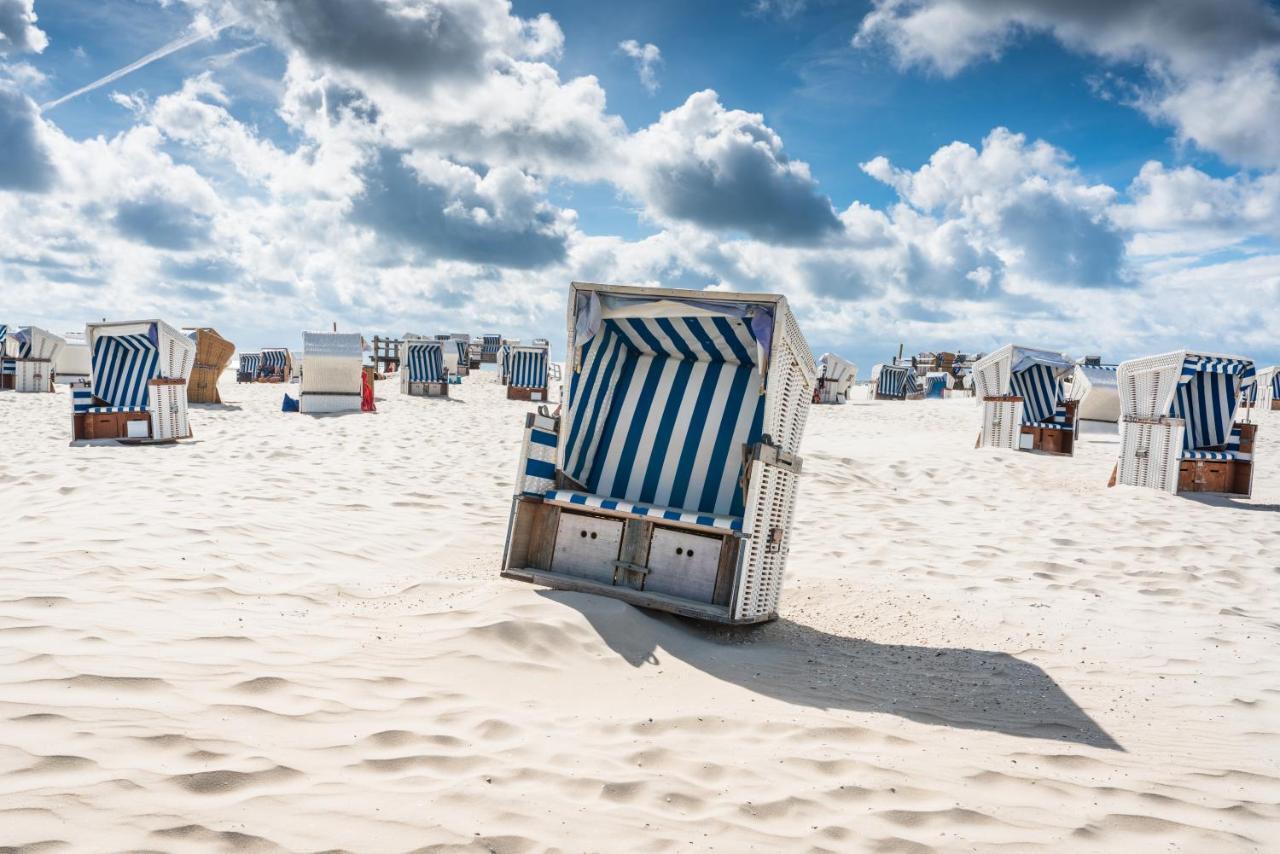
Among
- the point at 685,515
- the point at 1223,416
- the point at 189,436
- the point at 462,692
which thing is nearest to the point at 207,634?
the point at 462,692

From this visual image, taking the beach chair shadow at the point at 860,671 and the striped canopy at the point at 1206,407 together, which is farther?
the striped canopy at the point at 1206,407

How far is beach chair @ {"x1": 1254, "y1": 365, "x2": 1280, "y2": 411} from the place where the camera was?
2420cm

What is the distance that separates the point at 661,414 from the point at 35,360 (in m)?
23.4

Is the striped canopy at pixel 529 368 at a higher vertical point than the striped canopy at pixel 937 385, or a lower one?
lower

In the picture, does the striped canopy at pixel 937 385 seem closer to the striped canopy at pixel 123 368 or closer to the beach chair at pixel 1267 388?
the beach chair at pixel 1267 388

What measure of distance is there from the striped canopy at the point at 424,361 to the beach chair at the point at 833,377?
12647 mm

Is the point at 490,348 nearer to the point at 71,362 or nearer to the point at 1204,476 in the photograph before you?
the point at 71,362

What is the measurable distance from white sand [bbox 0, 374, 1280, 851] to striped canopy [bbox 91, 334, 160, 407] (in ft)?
17.2

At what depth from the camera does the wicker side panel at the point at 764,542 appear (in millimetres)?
4250

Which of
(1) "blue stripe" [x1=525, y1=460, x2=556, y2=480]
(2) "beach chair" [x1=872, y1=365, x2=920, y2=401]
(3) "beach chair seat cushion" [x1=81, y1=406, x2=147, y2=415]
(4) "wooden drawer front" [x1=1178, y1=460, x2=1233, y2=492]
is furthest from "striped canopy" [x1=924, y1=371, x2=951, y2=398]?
(1) "blue stripe" [x1=525, y1=460, x2=556, y2=480]

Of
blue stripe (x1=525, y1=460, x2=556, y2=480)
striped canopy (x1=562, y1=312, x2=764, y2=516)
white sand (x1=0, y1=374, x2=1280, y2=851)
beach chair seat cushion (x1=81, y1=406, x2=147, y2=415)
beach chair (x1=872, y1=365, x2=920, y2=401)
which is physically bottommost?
white sand (x1=0, y1=374, x2=1280, y2=851)

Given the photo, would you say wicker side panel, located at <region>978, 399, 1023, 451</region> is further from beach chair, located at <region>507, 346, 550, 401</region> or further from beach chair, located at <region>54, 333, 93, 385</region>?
beach chair, located at <region>54, 333, 93, 385</region>

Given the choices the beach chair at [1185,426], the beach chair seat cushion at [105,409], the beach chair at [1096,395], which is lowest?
the beach chair seat cushion at [105,409]

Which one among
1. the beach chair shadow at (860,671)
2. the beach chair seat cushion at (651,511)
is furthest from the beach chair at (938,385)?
the beach chair seat cushion at (651,511)
